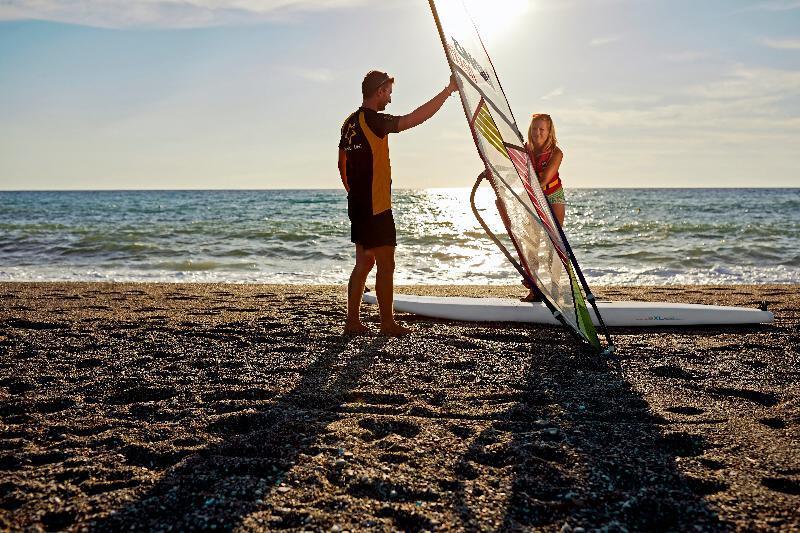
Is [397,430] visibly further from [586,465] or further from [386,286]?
[386,286]

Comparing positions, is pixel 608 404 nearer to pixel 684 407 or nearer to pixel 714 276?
pixel 684 407

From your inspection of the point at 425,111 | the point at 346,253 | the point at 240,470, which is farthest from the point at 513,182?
the point at 346,253

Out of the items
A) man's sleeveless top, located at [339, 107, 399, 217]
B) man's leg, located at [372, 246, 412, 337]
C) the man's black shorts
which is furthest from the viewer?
man's leg, located at [372, 246, 412, 337]

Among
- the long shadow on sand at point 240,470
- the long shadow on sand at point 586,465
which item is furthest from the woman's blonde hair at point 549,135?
the long shadow on sand at point 240,470

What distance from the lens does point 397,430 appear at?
2.66 metres

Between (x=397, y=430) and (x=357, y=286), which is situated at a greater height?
(x=357, y=286)

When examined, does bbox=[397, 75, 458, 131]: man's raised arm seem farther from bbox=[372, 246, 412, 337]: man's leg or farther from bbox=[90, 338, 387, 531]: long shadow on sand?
bbox=[90, 338, 387, 531]: long shadow on sand

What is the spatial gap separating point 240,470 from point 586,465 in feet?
3.97

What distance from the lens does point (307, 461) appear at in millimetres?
2328

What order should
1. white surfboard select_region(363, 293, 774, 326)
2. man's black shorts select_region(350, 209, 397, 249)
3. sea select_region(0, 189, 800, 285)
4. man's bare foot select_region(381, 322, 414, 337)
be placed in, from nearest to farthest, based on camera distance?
man's black shorts select_region(350, 209, 397, 249), man's bare foot select_region(381, 322, 414, 337), white surfboard select_region(363, 293, 774, 326), sea select_region(0, 189, 800, 285)

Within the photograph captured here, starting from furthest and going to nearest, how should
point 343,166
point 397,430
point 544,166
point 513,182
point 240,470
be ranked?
1. point 544,166
2. point 343,166
3. point 513,182
4. point 397,430
5. point 240,470

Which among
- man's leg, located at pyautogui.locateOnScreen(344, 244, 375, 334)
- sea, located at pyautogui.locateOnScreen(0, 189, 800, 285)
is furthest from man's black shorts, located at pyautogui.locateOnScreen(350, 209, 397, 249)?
sea, located at pyautogui.locateOnScreen(0, 189, 800, 285)

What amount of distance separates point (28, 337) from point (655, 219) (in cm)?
Answer: 1910

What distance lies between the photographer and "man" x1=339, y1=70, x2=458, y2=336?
412 centimetres
